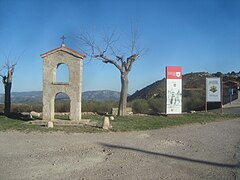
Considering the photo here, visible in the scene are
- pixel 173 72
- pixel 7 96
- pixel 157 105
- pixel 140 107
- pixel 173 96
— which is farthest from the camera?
pixel 157 105

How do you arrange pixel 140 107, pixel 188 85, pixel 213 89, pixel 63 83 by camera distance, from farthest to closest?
1. pixel 188 85
2. pixel 140 107
3. pixel 213 89
4. pixel 63 83

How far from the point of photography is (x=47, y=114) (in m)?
15.6

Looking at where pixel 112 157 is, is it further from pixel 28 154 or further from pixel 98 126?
pixel 98 126

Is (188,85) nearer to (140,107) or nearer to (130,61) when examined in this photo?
(140,107)

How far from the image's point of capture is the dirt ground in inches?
236

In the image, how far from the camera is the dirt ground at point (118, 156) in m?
6.00

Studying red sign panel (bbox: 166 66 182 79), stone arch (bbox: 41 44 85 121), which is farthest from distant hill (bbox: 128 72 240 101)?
stone arch (bbox: 41 44 85 121)

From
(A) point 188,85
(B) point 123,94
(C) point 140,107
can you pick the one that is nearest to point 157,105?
(C) point 140,107

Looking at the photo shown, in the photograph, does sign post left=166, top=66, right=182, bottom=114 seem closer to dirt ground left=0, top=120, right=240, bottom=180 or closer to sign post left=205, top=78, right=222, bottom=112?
sign post left=205, top=78, right=222, bottom=112

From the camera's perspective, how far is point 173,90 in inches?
811

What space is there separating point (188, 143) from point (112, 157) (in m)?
3.55

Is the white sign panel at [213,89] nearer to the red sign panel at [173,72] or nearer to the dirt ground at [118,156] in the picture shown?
the red sign panel at [173,72]

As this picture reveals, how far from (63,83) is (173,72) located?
29.9ft

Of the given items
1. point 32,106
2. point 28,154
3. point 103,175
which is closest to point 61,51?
point 28,154
